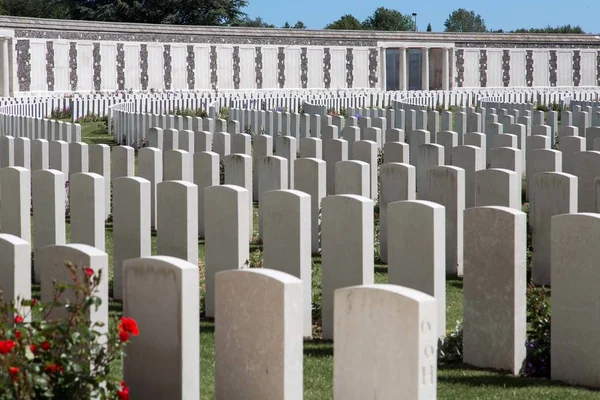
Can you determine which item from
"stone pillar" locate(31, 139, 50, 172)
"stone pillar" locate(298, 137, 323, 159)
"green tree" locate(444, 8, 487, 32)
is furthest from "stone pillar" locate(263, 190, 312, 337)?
"green tree" locate(444, 8, 487, 32)

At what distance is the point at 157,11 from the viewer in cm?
6134

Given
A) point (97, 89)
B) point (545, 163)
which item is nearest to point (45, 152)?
point (545, 163)

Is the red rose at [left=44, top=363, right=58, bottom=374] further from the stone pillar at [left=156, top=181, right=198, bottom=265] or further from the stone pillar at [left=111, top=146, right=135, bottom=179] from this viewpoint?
the stone pillar at [left=111, top=146, right=135, bottom=179]

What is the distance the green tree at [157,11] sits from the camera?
199 feet

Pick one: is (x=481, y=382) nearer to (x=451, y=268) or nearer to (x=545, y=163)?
(x=451, y=268)

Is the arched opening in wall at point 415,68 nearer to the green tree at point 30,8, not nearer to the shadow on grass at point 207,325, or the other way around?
the green tree at point 30,8

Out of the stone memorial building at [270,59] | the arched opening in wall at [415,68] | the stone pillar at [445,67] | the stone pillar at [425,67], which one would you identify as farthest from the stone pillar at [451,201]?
the arched opening in wall at [415,68]

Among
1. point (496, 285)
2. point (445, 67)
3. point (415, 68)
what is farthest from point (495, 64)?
point (496, 285)

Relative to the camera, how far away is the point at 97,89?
42.1 m

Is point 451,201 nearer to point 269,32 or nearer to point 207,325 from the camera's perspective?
point 207,325

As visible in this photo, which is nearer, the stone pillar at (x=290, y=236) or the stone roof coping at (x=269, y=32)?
the stone pillar at (x=290, y=236)

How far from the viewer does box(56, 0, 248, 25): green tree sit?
60594mm

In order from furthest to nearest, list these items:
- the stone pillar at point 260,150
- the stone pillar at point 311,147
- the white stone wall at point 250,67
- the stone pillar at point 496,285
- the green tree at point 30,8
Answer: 1. the green tree at point 30,8
2. the white stone wall at point 250,67
3. the stone pillar at point 260,150
4. the stone pillar at point 311,147
5. the stone pillar at point 496,285

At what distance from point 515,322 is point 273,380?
2.03 meters
